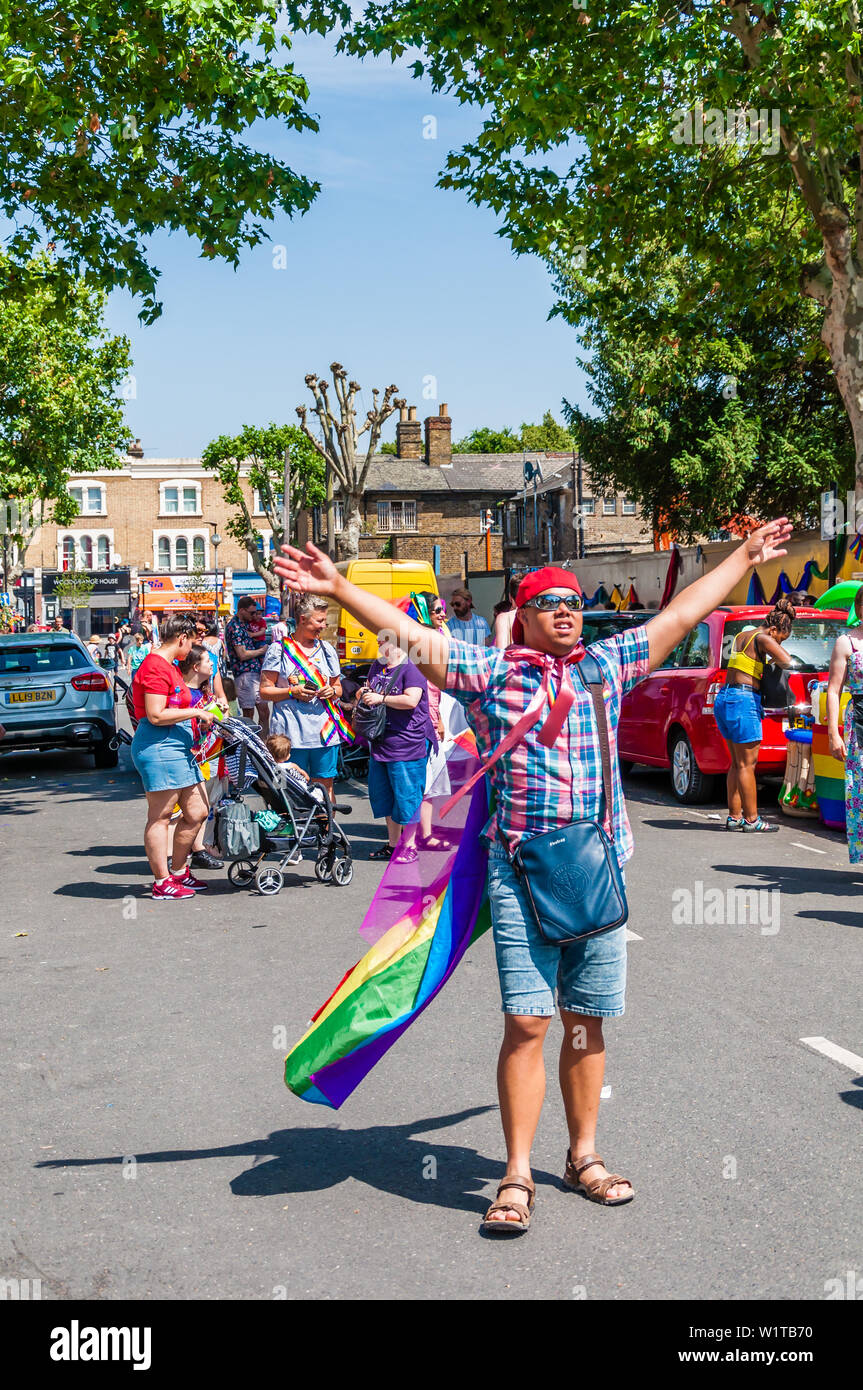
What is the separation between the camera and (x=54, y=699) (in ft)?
56.6

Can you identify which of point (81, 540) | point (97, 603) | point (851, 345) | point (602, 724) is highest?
point (81, 540)

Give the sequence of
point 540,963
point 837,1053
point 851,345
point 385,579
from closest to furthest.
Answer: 1. point 540,963
2. point 837,1053
3. point 851,345
4. point 385,579

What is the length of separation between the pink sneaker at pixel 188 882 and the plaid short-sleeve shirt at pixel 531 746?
215 inches

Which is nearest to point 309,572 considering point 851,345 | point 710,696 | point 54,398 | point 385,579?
point 710,696

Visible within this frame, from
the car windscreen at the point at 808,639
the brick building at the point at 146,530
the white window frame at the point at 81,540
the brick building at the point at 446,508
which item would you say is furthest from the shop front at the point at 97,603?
the car windscreen at the point at 808,639

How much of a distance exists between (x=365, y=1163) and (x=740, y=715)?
7.38m

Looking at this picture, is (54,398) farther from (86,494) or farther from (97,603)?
(86,494)

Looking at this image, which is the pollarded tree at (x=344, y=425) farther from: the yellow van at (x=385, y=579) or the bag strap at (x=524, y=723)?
the bag strap at (x=524, y=723)

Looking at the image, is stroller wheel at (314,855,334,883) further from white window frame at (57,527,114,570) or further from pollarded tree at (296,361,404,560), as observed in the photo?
white window frame at (57,527,114,570)

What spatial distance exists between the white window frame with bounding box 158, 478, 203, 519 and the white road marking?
262ft

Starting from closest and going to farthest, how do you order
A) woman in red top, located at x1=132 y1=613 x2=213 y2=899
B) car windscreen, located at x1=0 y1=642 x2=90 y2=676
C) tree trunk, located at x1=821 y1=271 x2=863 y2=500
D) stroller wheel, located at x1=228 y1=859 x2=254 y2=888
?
1. woman in red top, located at x1=132 y1=613 x2=213 y2=899
2. stroller wheel, located at x1=228 y1=859 x2=254 y2=888
3. tree trunk, located at x1=821 y1=271 x2=863 y2=500
4. car windscreen, located at x1=0 y1=642 x2=90 y2=676

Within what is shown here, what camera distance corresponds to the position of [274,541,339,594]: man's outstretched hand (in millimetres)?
3873

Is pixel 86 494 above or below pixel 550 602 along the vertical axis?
above

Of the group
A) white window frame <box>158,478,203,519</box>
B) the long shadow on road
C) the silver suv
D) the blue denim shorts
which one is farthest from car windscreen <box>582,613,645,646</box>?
white window frame <box>158,478,203,519</box>
